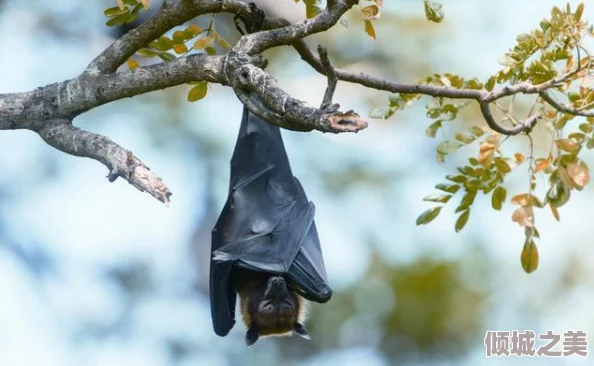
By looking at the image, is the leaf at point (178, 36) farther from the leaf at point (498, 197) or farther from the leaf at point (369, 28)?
the leaf at point (498, 197)

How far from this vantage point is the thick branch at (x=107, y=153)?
421cm

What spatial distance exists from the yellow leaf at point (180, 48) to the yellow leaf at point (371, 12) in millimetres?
1165

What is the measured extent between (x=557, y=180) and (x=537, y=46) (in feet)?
2.45

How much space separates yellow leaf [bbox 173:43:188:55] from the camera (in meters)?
5.33

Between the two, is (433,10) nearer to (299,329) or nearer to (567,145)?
(567,145)

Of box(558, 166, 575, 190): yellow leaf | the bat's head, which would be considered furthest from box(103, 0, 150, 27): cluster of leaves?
the bat's head

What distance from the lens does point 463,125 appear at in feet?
49.6

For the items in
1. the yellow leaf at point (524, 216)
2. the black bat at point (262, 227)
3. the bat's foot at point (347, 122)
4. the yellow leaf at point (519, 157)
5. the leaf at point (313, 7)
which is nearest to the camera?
the bat's foot at point (347, 122)

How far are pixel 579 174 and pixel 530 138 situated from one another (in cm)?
43

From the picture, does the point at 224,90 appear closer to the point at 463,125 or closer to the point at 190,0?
the point at 463,125

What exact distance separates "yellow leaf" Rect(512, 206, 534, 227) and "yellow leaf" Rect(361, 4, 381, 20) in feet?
3.71

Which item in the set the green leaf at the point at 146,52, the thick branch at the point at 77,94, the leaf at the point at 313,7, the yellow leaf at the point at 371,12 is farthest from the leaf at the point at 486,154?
the green leaf at the point at 146,52

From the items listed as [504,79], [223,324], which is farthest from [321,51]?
[223,324]

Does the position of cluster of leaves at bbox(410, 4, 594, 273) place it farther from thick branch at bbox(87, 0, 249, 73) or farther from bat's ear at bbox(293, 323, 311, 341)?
bat's ear at bbox(293, 323, 311, 341)
